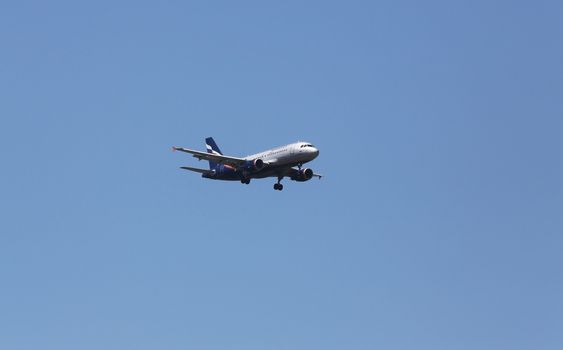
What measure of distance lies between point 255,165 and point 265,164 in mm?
1131

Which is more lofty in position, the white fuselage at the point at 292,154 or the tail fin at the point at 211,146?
the tail fin at the point at 211,146

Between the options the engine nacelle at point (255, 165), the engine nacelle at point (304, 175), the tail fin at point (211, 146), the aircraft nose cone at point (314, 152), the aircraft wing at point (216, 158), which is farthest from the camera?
the tail fin at point (211, 146)

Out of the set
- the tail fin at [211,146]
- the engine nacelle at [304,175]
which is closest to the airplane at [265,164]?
the engine nacelle at [304,175]

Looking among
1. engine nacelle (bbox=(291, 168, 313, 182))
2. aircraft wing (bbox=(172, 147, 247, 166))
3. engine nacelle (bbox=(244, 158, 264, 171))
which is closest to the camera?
aircraft wing (bbox=(172, 147, 247, 166))

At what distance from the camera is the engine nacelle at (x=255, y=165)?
117 meters

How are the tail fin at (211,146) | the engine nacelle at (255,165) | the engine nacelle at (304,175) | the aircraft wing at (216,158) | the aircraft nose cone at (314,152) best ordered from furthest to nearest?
the tail fin at (211,146) → the engine nacelle at (304,175) → the engine nacelle at (255,165) → the aircraft wing at (216,158) → the aircraft nose cone at (314,152)

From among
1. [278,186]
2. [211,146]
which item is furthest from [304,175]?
[211,146]

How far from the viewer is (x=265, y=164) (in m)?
117

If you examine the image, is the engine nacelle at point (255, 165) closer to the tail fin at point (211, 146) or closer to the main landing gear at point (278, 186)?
the main landing gear at point (278, 186)

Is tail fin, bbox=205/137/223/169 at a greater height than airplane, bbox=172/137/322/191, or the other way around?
tail fin, bbox=205/137/223/169

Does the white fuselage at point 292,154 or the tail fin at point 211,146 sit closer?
the white fuselage at point 292,154

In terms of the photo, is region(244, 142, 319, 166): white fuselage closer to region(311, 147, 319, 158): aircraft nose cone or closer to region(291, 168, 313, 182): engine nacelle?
region(311, 147, 319, 158): aircraft nose cone

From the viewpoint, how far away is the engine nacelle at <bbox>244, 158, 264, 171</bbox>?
11669 cm

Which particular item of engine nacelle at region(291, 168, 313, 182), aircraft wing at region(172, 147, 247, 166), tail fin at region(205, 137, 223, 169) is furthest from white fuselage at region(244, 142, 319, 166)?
tail fin at region(205, 137, 223, 169)
